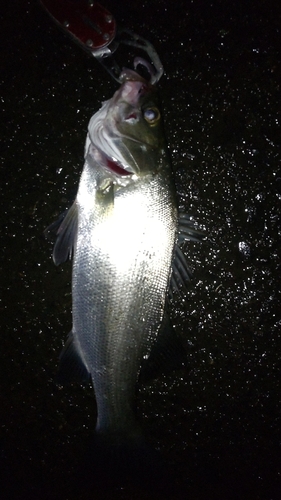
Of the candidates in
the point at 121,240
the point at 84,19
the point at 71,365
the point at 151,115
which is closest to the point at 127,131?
the point at 151,115

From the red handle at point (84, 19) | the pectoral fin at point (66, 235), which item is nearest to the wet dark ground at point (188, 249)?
the red handle at point (84, 19)

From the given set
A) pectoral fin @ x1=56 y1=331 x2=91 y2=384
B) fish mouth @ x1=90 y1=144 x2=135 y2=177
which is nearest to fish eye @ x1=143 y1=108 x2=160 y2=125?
fish mouth @ x1=90 y1=144 x2=135 y2=177

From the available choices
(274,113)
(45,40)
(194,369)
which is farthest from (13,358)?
(274,113)

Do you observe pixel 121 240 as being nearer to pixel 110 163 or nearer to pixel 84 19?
pixel 110 163

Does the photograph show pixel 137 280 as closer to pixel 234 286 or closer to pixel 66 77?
pixel 234 286

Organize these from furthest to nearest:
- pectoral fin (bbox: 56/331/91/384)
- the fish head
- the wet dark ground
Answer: the wet dark ground
pectoral fin (bbox: 56/331/91/384)
the fish head

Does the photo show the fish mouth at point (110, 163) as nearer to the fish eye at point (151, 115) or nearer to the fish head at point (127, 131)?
the fish head at point (127, 131)

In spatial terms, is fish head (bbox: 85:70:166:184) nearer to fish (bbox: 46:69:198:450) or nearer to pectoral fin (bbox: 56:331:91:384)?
fish (bbox: 46:69:198:450)
